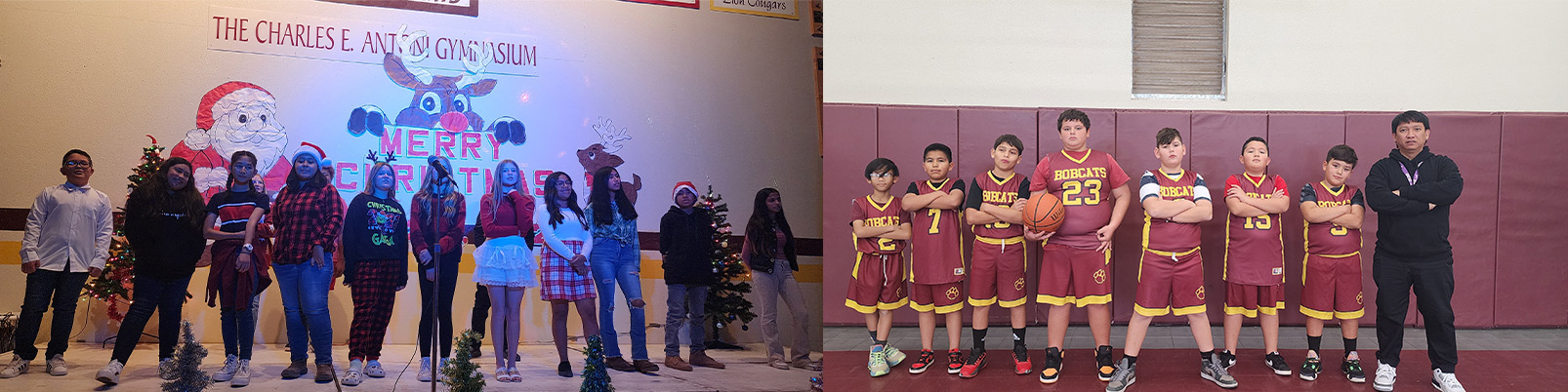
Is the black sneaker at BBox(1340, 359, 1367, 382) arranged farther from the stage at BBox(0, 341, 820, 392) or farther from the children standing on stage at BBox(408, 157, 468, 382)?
the children standing on stage at BBox(408, 157, 468, 382)

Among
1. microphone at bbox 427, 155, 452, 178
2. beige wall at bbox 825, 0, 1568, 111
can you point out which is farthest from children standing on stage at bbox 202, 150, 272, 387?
beige wall at bbox 825, 0, 1568, 111

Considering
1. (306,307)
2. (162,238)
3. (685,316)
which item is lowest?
(685,316)

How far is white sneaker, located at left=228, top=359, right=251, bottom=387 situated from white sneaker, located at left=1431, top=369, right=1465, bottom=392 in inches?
213

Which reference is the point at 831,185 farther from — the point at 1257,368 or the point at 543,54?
the point at 1257,368

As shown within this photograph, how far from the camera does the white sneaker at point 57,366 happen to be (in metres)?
3.38

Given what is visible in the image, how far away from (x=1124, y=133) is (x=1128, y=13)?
0.83 metres

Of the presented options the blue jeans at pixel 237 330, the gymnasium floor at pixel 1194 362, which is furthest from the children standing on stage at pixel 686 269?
the blue jeans at pixel 237 330

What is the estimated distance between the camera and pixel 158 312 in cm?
346

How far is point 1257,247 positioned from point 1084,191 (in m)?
0.94

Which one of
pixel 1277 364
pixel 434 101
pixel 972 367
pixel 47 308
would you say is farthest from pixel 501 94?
pixel 1277 364

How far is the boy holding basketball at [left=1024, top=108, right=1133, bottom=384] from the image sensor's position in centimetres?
378

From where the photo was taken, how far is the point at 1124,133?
4887 mm

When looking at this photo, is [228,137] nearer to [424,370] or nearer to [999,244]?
[424,370]

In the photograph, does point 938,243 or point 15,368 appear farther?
point 938,243
